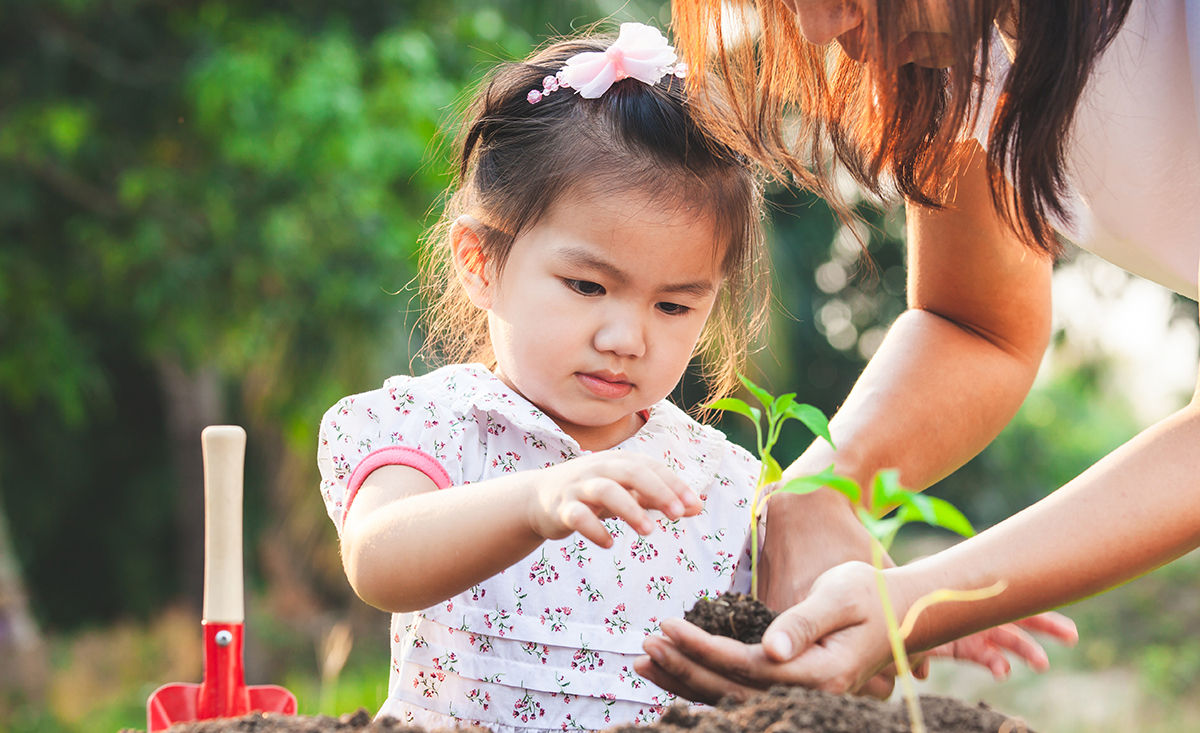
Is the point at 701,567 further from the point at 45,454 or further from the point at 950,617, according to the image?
the point at 45,454

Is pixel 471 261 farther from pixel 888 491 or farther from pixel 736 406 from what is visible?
pixel 888 491

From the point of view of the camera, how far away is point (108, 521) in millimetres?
9617

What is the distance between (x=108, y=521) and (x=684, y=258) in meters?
9.03

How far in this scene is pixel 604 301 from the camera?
1.72 m

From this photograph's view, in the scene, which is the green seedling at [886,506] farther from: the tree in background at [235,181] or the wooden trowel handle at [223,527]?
the tree in background at [235,181]

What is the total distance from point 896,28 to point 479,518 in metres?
0.79

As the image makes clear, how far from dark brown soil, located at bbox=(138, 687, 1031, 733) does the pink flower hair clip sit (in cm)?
104

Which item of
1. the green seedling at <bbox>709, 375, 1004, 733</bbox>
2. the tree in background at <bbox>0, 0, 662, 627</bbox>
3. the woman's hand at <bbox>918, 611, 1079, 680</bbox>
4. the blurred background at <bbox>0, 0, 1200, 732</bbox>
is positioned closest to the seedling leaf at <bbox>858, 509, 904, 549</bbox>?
the green seedling at <bbox>709, 375, 1004, 733</bbox>

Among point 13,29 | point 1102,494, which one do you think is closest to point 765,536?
point 1102,494

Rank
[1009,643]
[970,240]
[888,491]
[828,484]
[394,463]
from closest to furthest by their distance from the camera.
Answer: [888,491], [828,484], [1009,643], [394,463], [970,240]

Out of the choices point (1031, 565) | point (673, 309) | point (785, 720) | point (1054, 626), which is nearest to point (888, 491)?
point (785, 720)

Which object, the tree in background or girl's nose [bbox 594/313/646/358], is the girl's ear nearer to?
girl's nose [bbox 594/313/646/358]

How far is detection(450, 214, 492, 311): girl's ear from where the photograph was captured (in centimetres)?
188

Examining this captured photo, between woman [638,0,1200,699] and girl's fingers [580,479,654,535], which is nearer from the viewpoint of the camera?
girl's fingers [580,479,654,535]
